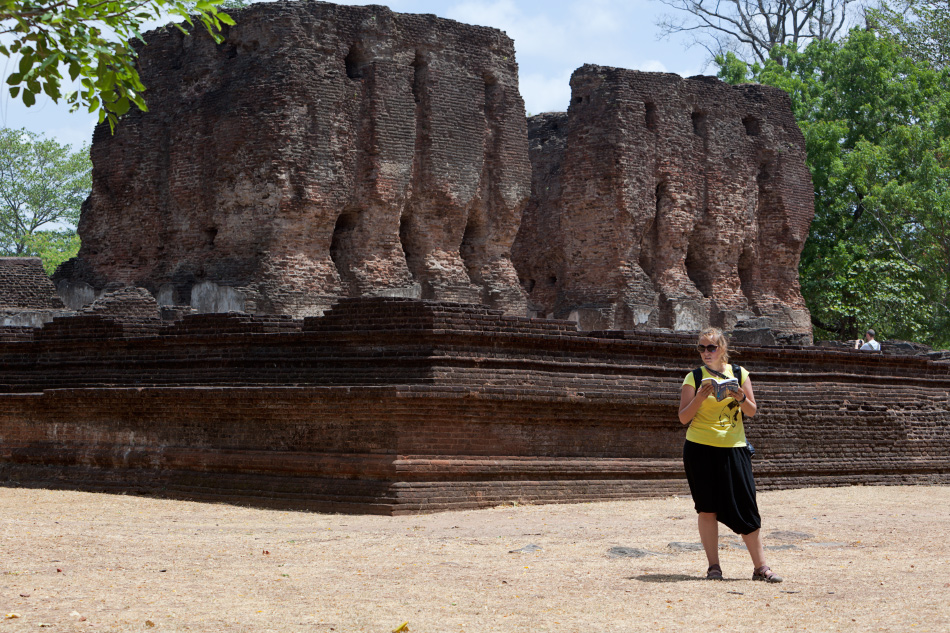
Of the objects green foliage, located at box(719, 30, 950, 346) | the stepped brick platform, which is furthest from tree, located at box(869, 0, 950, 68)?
the stepped brick platform

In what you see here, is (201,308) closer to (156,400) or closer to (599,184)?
(156,400)

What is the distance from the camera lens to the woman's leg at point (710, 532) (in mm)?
Result: 6195

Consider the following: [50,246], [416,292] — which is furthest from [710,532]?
[50,246]

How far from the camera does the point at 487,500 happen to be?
10211 millimetres

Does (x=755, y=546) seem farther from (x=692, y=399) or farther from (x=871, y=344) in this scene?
(x=871, y=344)

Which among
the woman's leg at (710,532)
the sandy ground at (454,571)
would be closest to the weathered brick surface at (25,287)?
the sandy ground at (454,571)

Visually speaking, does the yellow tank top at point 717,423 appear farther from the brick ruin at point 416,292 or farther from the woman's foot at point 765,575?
the brick ruin at point 416,292

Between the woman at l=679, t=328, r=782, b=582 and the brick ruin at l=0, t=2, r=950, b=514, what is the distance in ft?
12.6

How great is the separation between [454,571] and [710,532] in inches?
56.5

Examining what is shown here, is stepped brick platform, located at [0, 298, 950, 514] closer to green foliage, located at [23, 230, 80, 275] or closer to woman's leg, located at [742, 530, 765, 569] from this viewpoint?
woman's leg, located at [742, 530, 765, 569]

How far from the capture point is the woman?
614cm

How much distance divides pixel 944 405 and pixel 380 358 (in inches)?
323

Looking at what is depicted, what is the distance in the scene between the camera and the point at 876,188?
25.8 meters

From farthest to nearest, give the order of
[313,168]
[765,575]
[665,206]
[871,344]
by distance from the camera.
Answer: [665,206], [871,344], [313,168], [765,575]
